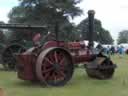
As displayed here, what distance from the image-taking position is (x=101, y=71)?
47.4 feet

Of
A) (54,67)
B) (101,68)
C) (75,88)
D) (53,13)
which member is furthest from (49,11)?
(75,88)

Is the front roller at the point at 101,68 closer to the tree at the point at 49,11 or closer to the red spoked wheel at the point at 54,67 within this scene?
the red spoked wheel at the point at 54,67

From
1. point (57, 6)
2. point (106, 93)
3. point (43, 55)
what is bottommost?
point (106, 93)

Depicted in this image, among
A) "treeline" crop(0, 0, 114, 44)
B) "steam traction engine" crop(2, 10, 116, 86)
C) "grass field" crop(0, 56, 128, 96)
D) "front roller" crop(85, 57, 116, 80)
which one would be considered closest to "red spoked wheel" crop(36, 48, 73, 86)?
"steam traction engine" crop(2, 10, 116, 86)

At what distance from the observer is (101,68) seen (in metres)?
14.3

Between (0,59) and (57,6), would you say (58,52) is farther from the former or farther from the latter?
(57,6)

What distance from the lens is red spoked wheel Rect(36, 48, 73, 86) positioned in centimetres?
1226

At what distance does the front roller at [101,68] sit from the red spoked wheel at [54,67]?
5.46 feet

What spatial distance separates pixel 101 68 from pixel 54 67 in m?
2.32

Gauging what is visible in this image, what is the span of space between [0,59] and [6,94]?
8233 mm

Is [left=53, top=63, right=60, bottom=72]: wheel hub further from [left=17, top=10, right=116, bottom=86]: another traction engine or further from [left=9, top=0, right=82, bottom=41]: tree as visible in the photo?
[left=9, top=0, right=82, bottom=41]: tree

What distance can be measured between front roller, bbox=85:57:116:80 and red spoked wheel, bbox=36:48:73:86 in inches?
65.5

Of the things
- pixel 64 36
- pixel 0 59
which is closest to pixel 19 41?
pixel 0 59

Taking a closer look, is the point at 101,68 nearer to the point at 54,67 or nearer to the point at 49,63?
the point at 54,67
